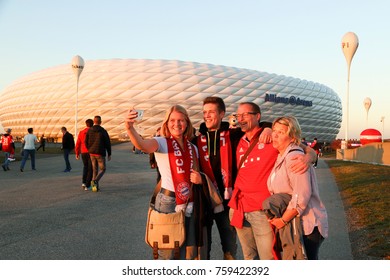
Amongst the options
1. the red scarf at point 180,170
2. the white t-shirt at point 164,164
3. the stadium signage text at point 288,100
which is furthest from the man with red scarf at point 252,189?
the stadium signage text at point 288,100

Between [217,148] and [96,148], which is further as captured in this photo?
[96,148]

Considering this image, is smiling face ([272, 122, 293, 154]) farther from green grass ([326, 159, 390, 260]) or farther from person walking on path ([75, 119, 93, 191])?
person walking on path ([75, 119, 93, 191])

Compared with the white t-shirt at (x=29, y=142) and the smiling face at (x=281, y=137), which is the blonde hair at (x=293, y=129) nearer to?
the smiling face at (x=281, y=137)

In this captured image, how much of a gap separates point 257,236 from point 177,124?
3.09 feet

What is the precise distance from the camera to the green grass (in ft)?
13.9

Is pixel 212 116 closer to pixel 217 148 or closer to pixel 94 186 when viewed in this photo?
pixel 217 148

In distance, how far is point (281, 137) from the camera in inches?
107

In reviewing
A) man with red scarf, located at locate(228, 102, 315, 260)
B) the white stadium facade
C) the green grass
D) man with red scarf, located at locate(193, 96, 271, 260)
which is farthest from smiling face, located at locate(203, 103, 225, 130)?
the white stadium facade

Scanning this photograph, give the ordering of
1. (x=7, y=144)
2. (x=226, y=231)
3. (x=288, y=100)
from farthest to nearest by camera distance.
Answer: (x=288, y=100)
(x=7, y=144)
(x=226, y=231)

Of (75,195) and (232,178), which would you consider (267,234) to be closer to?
(232,178)

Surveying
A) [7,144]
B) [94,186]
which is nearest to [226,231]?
[94,186]

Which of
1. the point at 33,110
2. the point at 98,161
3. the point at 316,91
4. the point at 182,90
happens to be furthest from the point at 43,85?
the point at 98,161

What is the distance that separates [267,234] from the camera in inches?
113

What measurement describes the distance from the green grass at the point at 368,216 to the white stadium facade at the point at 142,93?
40191 millimetres
